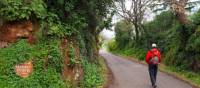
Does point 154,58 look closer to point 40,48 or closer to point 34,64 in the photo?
point 40,48

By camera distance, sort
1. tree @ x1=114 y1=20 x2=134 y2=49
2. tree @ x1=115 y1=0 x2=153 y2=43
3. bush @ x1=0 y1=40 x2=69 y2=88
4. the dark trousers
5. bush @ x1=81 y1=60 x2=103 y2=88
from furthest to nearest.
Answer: tree @ x1=114 y1=20 x2=134 y2=49, tree @ x1=115 y1=0 x2=153 y2=43, the dark trousers, bush @ x1=81 y1=60 x2=103 y2=88, bush @ x1=0 y1=40 x2=69 y2=88

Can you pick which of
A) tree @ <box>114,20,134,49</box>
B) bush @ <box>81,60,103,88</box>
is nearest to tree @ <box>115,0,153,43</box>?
tree @ <box>114,20,134,49</box>

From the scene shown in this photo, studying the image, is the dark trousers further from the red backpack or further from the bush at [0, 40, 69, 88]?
the bush at [0, 40, 69, 88]

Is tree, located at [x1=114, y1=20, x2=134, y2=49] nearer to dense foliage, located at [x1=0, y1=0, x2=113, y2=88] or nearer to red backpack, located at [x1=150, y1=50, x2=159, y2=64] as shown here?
red backpack, located at [x1=150, y1=50, x2=159, y2=64]

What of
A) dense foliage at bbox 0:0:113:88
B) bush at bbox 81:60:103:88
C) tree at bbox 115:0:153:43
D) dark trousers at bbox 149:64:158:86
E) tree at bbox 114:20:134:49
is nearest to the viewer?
dense foliage at bbox 0:0:113:88

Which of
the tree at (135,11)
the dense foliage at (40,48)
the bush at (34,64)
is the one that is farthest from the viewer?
the tree at (135,11)

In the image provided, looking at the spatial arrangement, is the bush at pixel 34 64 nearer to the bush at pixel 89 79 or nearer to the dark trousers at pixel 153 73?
the bush at pixel 89 79

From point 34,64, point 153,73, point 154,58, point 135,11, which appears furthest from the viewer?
point 135,11

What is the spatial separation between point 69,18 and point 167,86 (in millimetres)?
5363

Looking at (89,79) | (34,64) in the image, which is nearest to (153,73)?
(89,79)

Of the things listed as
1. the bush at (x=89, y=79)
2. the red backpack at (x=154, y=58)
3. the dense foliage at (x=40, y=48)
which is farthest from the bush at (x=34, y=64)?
the red backpack at (x=154, y=58)

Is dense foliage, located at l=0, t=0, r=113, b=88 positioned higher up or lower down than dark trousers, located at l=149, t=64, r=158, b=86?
higher up

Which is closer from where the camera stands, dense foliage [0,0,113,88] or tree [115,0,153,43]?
dense foliage [0,0,113,88]

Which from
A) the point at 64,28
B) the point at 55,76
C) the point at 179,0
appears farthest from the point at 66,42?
the point at 179,0
